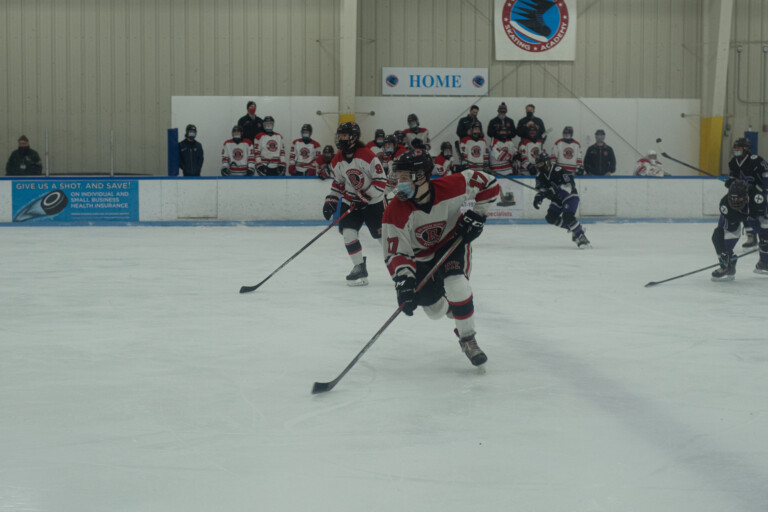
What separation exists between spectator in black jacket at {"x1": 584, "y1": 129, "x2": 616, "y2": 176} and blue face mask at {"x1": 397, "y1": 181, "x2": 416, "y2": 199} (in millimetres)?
11884

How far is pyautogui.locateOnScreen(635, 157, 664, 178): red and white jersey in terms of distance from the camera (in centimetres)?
1563

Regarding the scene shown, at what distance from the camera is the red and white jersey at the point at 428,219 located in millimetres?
4113

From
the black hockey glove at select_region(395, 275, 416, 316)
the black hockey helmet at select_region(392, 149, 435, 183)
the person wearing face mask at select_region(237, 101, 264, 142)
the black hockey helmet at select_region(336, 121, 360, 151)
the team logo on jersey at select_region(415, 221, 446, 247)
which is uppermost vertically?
the person wearing face mask at select_region(237, 101, 264, 142)

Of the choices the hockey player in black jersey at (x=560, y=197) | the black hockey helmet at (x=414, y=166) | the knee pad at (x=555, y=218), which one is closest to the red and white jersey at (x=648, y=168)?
the hockey player in black jersey at (x=560, y=197)

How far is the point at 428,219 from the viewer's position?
13.6 ft

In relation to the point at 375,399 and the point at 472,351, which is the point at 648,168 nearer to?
the point at 472,351

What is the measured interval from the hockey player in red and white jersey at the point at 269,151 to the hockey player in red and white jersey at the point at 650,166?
585cm

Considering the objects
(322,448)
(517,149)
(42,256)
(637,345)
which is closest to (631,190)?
(517,149)

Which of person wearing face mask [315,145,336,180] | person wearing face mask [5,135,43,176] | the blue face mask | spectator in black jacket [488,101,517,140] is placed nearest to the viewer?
the blue face mask

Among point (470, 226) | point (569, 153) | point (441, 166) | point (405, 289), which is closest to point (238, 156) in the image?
point (441, 166)

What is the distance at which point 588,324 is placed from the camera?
214 inches

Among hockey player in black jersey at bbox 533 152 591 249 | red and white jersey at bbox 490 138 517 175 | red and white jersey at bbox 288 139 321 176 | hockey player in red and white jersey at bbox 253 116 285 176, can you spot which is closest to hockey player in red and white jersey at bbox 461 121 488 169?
red and white jersey at bbox 490 138 517 175

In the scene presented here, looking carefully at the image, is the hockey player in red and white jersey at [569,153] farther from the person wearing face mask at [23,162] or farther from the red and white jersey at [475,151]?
the person wearing face mask at [23,162]

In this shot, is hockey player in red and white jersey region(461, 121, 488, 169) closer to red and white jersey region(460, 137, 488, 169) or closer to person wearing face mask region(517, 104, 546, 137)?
red and white jersey region(460, 137, 488, 169)
